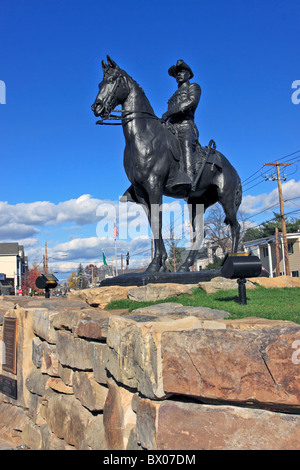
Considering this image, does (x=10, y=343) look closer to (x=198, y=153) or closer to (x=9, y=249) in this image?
(x=198, y=153)

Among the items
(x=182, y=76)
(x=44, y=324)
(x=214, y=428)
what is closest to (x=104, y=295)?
(x=44, y=324)

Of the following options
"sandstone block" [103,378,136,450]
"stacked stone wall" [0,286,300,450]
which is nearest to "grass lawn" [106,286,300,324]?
"stacked stone wall" [0,286,300,450]

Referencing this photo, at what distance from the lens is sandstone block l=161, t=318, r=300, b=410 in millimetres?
2736

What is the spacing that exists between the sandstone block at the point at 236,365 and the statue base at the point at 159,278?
4057 millimetres

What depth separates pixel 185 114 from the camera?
29.2ft

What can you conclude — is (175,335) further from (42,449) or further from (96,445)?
(42,449)

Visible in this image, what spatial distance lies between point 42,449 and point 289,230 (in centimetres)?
4566

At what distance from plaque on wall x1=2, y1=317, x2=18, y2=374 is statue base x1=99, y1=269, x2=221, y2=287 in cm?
177

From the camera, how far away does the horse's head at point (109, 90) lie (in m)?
7.89

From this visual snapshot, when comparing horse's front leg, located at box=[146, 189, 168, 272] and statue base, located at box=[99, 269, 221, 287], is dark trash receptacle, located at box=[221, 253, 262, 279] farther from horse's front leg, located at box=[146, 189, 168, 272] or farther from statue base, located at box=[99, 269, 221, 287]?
horse's front leg, located at box=[146, 189, 168, 272]

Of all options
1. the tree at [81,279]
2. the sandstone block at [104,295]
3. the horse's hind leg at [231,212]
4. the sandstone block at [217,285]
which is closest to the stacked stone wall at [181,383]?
the sandstone block at [104,295]

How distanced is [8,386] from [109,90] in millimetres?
5776

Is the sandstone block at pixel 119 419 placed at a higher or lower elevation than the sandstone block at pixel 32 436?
higher

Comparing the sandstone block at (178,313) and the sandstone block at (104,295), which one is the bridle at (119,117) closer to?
the sandstone block at (104,295)
